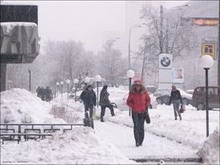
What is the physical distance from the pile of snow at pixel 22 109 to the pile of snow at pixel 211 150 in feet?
19.2

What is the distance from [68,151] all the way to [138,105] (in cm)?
484

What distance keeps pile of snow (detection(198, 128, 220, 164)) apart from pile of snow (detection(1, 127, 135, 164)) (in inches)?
113

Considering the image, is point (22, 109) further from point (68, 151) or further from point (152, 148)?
point (68, 151)

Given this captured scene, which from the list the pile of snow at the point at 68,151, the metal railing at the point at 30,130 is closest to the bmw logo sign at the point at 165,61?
the metal railing at the point at 30,130

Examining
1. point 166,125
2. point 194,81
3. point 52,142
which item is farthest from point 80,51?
point 52,142

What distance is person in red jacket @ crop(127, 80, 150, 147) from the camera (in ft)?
48.2

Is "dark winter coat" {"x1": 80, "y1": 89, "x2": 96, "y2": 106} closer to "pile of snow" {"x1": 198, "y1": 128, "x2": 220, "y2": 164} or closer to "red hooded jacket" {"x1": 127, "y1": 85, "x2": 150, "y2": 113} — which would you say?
"red hooded jacket" {"x1": 127, "y1": 85, "x2": 150, "y2": 113}

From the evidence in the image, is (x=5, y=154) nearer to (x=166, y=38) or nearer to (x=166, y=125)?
(x=166, y=125)

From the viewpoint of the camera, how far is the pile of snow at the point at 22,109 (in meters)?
17.0

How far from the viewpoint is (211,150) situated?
12711 mm

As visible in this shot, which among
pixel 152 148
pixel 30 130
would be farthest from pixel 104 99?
pixel 152 148

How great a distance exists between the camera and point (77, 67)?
9569 cm

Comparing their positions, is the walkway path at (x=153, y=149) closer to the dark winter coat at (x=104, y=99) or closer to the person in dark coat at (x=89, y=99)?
the person in dark coat at (x=89, y=99)

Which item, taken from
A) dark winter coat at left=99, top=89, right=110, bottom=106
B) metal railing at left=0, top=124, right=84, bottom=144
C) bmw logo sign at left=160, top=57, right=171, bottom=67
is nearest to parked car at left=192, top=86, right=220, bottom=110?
Answer: bmw logo sign at left=160, top=57, right=171, bottom=67
